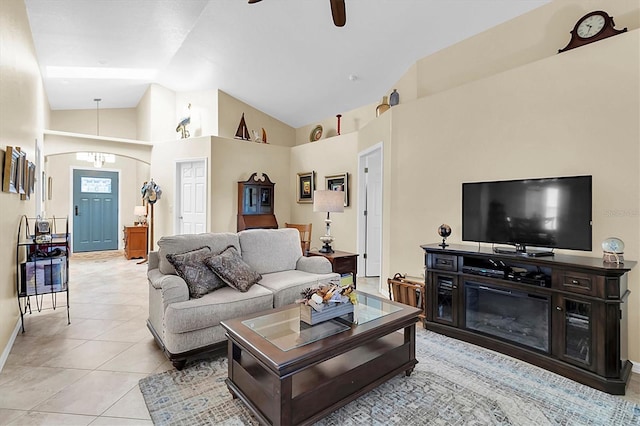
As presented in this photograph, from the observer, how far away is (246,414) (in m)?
1.88

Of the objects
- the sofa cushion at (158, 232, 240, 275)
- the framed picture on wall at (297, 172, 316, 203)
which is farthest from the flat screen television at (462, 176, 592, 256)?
the framed picture on wall at (297, 172, 316, 203)

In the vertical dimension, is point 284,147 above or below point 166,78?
below

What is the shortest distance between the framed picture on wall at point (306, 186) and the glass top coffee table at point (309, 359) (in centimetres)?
424

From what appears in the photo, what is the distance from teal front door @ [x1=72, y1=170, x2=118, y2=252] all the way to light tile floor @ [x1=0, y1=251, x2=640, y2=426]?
4810 mm

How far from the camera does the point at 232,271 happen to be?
9.34 feet

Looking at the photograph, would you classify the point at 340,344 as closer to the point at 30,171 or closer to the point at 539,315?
the point at 539,315

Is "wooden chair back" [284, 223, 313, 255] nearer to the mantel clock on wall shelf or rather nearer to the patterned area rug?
the patterned area rug

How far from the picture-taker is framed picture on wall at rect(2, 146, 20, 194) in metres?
2.66

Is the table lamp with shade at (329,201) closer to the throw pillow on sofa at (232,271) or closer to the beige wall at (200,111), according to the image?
the throw pillow on sofa at (232,271)

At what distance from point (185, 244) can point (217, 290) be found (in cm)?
54

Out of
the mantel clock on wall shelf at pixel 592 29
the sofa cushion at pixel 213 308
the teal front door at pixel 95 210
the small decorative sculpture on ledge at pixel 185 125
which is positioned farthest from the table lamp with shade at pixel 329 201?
the teal front door at pixel 95 210

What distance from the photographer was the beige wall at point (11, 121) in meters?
2.59

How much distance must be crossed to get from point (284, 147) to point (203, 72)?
2.09 m

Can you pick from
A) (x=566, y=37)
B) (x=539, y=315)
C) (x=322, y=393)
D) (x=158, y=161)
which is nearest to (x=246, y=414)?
(x=322, y=393)
